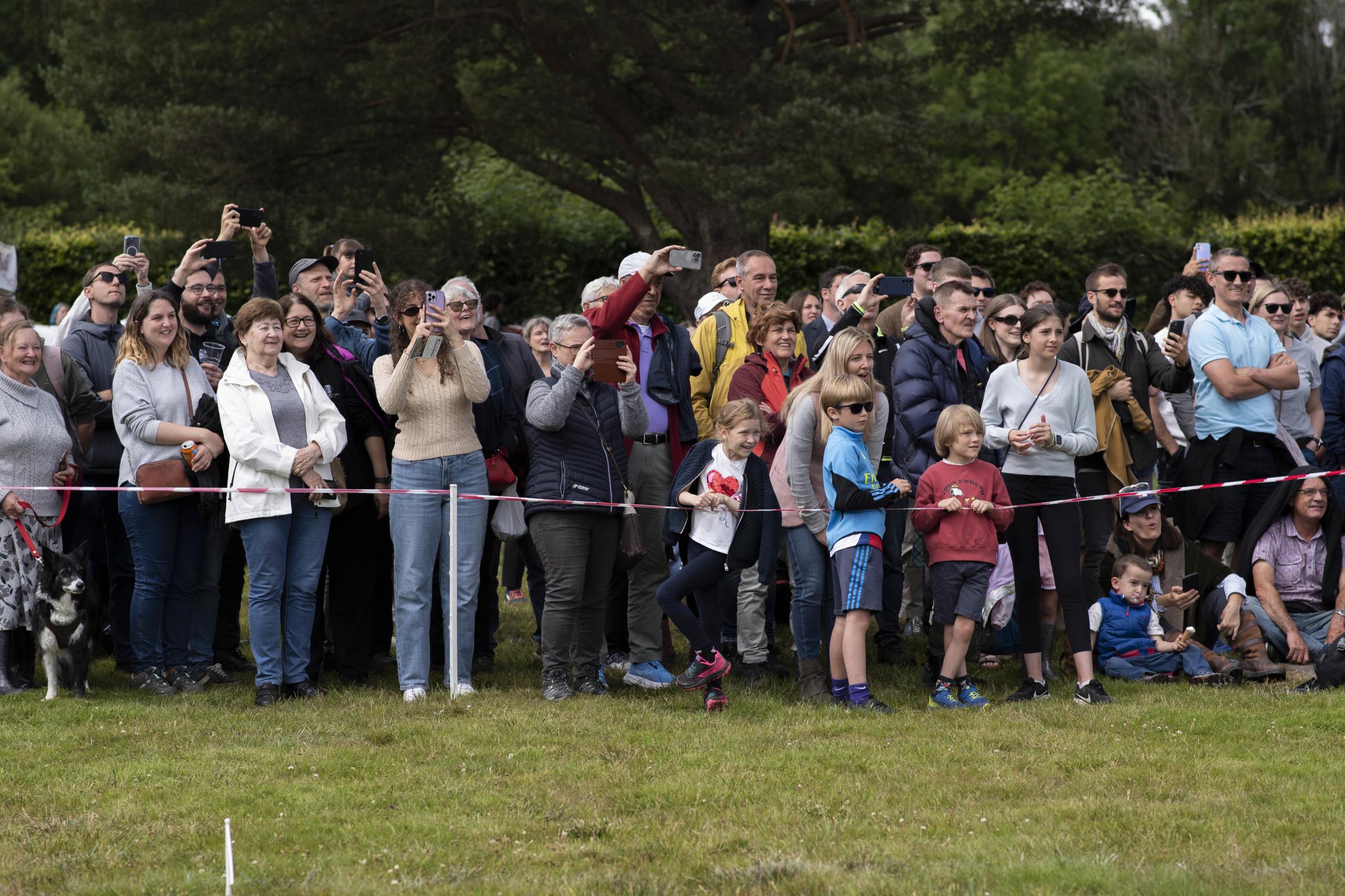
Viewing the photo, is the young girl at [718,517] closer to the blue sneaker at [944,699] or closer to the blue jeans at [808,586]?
the blue jeans at [808,586]

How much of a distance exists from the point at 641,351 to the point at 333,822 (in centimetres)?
353

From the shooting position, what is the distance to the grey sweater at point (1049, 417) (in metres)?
7.37

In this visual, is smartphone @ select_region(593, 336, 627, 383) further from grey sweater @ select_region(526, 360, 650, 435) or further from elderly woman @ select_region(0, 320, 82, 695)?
elderly woman @ select_region(0, 320, 82, 695)

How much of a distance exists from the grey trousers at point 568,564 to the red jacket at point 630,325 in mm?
617

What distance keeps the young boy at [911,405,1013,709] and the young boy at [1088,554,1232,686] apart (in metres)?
1.02

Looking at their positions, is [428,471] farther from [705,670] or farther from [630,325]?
[705,670]

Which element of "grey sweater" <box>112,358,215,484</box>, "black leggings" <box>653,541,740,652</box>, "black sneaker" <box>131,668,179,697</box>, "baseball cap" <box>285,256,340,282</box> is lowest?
"black sneaker" <box>131,668,179,697</box>

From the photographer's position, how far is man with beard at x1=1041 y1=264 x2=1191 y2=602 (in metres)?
7.87

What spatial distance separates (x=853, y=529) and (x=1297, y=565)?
2952 mm

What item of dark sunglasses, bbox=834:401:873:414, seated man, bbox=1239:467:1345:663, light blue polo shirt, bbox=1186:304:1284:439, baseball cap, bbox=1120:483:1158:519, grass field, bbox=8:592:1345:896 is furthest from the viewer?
light blue polo shirt, bbox=1186:304:1284:439

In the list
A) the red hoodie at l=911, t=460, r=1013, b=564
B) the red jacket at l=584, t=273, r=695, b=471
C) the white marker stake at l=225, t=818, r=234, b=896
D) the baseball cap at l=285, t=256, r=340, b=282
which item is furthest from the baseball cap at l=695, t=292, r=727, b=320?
the white marker stake at l=225, t=818, r=234, b=896

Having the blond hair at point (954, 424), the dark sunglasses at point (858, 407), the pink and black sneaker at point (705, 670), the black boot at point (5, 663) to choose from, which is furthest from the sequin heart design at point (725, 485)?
the black boot at point (5, 663)

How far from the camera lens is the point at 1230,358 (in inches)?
332

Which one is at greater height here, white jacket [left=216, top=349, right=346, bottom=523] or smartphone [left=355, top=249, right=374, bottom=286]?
smartphone [left=355, top=249, right=374, bottom=286]
